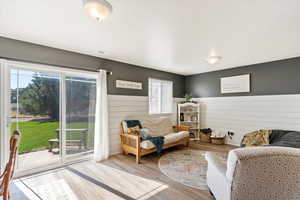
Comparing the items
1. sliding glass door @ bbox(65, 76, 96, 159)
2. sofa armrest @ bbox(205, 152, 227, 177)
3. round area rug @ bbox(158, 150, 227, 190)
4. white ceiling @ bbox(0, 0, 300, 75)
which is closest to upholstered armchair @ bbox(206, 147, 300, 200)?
sofa armrest @ bbox(205, 152, 227, 177)

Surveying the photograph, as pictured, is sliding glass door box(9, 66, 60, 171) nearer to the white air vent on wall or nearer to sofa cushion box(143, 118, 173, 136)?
the white air vent on wall

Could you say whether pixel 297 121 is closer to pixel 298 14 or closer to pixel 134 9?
pixel 298 14

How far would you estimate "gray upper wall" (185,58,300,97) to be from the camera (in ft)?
12.4

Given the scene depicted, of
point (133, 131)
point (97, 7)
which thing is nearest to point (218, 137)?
point (133, 131)

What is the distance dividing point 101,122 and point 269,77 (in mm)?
4398

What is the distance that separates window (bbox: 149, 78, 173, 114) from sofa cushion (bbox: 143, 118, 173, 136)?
52 centimetres

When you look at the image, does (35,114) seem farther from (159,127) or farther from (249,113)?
(249,113)

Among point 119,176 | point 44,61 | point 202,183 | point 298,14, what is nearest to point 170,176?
point 202,183

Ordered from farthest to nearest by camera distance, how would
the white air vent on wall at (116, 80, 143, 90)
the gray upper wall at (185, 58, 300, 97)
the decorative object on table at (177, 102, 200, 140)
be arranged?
1. the decorative object on table at (177, 102, 200, 140)
2. the white air vent on wall at (116, 80, 143, 90)
3. the gray upper wall at (185, 58, 300, 97)

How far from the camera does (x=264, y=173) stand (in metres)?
1.43

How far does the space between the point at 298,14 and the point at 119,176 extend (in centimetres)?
346

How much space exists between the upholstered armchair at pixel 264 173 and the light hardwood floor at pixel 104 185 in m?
0.83

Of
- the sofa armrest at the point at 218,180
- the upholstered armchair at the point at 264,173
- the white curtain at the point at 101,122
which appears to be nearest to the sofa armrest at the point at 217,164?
the sofa armrest at the point at 218,180

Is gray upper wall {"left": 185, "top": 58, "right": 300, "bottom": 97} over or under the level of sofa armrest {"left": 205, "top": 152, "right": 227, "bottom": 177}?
over
